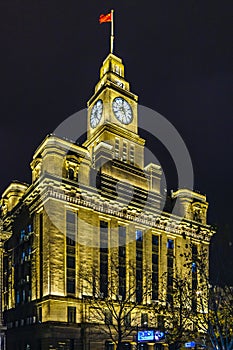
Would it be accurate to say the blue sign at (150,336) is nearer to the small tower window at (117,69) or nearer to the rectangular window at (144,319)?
the rectangular window at (144,319)

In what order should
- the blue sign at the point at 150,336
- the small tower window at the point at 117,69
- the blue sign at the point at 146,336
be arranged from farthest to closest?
1. the small tower window at the point at 117,69
2. the blue sign at the point at 146,336
3. the blue sign at the point at 150,336

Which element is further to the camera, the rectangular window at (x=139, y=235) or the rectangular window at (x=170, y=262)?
the rectangular window at (x=170, y=262)

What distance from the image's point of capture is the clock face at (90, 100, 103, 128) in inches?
3750

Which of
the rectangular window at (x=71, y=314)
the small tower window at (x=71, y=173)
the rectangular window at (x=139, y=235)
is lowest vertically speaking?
the rectangular window at (x=71, y=314)

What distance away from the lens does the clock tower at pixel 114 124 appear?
85.2 metres

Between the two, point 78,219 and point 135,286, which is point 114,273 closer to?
point 135,286

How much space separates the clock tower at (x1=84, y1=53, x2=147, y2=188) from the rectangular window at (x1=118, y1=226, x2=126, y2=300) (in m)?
10.4

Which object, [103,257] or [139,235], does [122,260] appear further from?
[139,235]

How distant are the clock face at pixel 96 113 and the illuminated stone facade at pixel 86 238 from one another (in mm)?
1455

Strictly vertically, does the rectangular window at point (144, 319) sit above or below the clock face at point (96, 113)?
below

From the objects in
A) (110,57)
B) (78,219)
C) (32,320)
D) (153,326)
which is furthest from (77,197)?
(110,57)

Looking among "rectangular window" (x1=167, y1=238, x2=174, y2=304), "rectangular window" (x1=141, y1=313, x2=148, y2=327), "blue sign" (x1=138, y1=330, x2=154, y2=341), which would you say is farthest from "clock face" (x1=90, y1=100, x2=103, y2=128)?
"blue sign" (x1=138, y1=330, x2=154, y2=341)

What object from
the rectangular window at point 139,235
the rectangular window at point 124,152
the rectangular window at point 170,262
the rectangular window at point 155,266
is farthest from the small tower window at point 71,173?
the rectangular window at point 170,262

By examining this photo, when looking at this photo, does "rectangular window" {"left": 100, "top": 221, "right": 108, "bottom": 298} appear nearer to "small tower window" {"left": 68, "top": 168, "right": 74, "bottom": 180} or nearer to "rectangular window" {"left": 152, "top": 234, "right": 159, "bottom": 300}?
"small tower window" {"left": 68, "top": 168, "right": 74, "bottom": 180}
